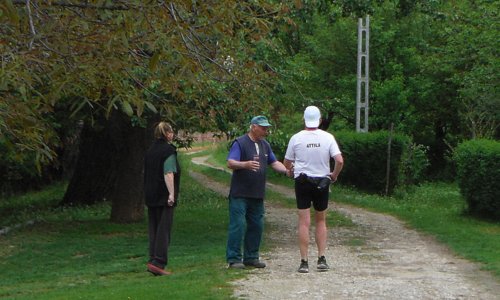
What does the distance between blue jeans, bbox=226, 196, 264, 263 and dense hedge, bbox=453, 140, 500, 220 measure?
858cm

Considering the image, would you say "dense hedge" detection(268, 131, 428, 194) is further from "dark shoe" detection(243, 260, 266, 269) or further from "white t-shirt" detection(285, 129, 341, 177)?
"white t-shirt" detection(285, 129, 341, 177)

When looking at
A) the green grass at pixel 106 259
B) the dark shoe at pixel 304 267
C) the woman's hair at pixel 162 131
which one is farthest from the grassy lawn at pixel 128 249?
the woman's hair at pixel 162 131

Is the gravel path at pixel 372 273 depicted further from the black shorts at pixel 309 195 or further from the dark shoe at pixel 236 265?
the black shorts at pixel 309 195

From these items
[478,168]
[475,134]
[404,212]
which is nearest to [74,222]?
[404,212]

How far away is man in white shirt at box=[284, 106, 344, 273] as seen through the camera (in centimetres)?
965

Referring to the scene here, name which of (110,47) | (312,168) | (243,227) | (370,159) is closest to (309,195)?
(312,168)

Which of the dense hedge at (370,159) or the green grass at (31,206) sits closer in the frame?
the green grass at (31,206)

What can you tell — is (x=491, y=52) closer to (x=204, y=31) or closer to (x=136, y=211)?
(x=136, y=211)

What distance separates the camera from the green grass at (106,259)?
29.8 feet

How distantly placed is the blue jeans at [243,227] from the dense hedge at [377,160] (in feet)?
50.6

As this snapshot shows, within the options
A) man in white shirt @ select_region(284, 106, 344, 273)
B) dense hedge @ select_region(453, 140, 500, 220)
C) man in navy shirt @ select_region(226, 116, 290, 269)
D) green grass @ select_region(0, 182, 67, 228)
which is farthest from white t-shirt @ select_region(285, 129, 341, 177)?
green grass @ select_region(0, 182, 67, 228)

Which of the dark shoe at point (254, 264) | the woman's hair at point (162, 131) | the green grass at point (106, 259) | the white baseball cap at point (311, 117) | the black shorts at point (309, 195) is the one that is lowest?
the green grass at point (106, 259)

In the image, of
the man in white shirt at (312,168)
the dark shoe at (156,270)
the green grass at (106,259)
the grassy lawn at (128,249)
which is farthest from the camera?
the dark shoe at (156,270)

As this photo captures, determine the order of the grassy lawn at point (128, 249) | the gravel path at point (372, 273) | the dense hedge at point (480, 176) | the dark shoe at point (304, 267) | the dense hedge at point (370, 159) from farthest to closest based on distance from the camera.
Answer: the dense hedge at point (370, 159)
the dense hedge at point (480, 176)
the dark shoe at point (304, 267)
the grassy lawn at point (128, 249)
the gravel path at point (372, 273)
